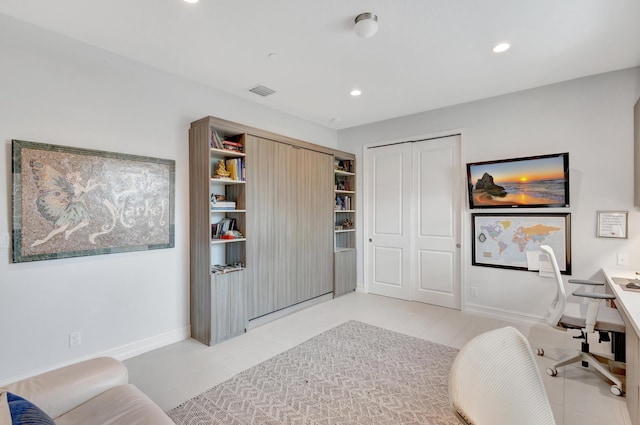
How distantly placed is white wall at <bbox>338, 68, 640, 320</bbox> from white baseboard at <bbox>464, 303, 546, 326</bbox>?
Result: 0.01 m

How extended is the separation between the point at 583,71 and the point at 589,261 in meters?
1.95

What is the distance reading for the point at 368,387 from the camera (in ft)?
7.75

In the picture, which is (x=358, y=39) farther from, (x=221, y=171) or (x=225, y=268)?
(x=225, y=268)

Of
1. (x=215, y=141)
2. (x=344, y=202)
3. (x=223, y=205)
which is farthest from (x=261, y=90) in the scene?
(x=344, y=202)

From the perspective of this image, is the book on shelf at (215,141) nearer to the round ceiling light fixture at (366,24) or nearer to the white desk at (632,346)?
the round ceiling light fixture at (366,24)

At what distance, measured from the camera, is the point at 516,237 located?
363 cm

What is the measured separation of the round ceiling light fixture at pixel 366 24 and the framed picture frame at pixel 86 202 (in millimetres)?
2173

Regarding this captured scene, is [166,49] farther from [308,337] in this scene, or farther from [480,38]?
[308,337]

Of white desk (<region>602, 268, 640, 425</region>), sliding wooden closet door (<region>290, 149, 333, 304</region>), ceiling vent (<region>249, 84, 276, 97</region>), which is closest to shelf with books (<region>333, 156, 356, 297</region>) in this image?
sliding wooden closet door (<region>290, 149, 333, 304</region>)

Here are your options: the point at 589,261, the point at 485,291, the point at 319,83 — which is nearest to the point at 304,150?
the point at 319,83

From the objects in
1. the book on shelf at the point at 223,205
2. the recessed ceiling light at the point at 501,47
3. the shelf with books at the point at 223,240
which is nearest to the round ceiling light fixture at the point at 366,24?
the recessed ceiling light at the point at 501,47

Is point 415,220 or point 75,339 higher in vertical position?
point 415,220

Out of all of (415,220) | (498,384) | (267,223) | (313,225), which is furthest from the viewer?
(415,220)

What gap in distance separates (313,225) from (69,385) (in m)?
3.11
